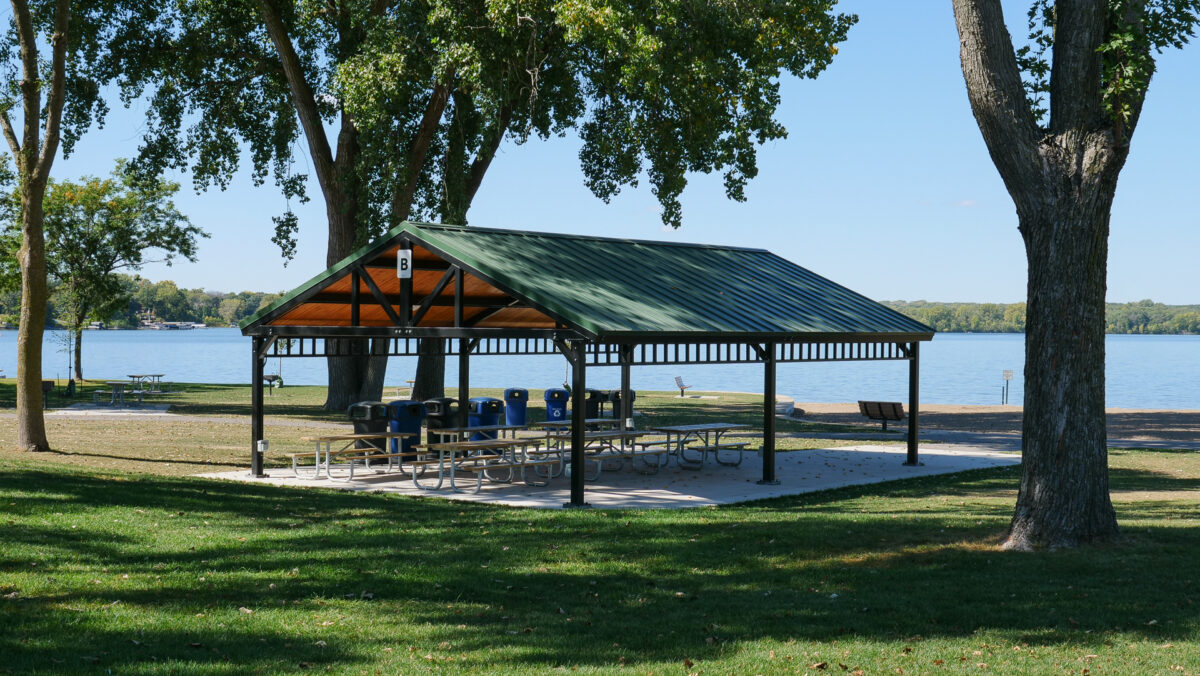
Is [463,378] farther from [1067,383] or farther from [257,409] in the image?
[1067,383]

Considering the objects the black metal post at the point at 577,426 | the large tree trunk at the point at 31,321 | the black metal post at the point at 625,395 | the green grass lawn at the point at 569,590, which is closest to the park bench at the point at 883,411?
the black metal post at the point at 625,395

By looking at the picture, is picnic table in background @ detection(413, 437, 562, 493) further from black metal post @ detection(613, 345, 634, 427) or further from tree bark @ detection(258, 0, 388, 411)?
tree bark @ detection(258, 0, 388, 411)

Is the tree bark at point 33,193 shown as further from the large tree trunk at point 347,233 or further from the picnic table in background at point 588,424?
the large tree trunk at point 347,233

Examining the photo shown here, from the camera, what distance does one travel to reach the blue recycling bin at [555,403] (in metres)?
21.6

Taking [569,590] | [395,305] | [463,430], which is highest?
[395,305]

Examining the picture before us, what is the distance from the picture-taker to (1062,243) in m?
9.45

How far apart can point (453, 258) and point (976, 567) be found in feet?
23.5

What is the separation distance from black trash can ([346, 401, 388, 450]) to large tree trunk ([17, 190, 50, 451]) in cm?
486

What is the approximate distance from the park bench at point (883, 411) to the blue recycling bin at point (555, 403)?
808 centimetres

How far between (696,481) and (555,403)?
21.7 feet

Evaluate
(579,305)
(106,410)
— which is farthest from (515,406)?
(106,410)

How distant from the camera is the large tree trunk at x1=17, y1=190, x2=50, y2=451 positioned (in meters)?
16.5

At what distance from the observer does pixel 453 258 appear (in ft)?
43.9

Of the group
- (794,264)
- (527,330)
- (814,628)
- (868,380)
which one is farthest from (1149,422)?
(868,380)
